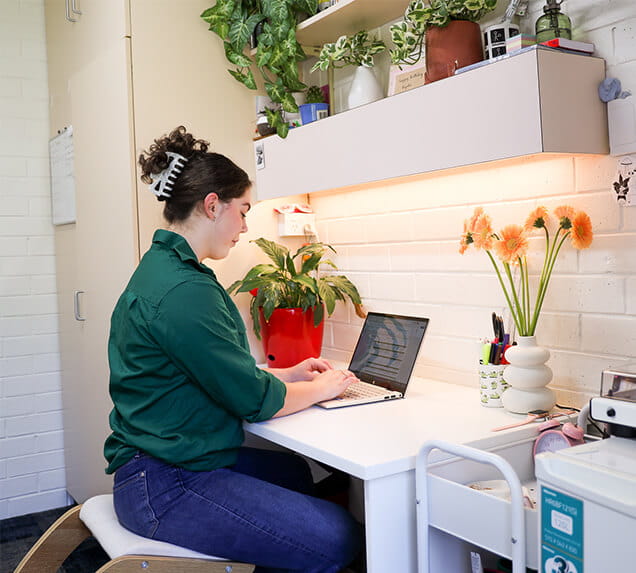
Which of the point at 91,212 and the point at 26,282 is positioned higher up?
the point at 91,212

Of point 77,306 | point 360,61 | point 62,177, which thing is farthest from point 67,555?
point 62,177

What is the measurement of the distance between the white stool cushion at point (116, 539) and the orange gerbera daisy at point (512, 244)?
983mm

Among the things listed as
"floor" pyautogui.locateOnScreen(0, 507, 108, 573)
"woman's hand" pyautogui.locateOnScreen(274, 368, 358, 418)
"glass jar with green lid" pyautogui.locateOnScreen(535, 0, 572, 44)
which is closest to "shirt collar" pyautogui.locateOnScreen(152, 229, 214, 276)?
"woman's hand" pyautogui.locateOnScreen(274, 368, 358, 418)

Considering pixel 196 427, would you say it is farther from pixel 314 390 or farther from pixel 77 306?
pixel 77 306

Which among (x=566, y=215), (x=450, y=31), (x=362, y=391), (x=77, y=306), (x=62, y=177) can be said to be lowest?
(x=362, y=391)

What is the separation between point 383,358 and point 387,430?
0.48 m

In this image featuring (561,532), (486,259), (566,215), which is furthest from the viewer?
(486,259)

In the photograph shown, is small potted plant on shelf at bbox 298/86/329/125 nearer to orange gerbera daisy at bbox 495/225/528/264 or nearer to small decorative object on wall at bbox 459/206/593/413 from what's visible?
small decorative object on wall at bbox 459/206/593/413

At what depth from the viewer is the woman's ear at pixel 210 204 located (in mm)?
1879

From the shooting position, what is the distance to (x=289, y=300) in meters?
2.44

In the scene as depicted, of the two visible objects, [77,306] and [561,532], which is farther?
[77,306]

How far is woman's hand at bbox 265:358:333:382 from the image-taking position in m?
2.09

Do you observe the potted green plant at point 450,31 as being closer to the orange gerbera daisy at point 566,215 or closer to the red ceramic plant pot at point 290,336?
the orange gerbera daisy at point 566,215

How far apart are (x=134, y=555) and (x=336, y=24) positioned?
5.43ft
